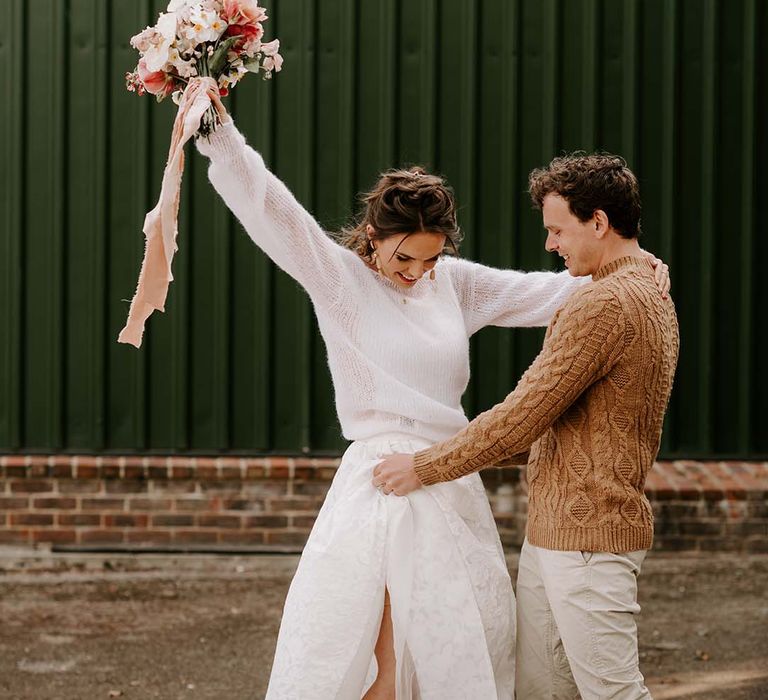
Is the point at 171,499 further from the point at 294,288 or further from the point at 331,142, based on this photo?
the point at 331,142

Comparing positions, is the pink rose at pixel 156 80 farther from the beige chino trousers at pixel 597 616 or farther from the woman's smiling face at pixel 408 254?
the beige chino trousers at pixel 597 616

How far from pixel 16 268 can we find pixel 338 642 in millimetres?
4271

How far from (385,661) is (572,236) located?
119cm

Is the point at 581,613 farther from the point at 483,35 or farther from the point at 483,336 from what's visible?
the point at 483,35

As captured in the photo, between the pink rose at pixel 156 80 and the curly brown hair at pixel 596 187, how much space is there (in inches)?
38.1

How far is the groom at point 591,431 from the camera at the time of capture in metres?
3.14

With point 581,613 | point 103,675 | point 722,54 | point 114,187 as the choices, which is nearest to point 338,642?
point 581,613

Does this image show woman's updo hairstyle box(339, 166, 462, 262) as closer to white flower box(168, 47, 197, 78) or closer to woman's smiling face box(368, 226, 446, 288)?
woman's smiling face box(368, 226, 446, 288)

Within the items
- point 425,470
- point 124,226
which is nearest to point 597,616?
point 425,470

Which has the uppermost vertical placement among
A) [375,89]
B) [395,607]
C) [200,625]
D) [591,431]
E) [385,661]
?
[375,89]

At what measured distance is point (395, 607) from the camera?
3.35 metres

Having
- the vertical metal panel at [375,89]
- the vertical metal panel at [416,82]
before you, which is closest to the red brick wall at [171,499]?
the vertical metal panel at [375,89]

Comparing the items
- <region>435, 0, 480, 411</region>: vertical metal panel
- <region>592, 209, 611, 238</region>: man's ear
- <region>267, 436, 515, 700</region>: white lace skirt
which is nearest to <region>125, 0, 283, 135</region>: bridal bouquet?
<region>592, 209, 611, 238</region>: man's ear

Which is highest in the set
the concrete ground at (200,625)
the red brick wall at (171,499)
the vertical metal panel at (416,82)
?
the vertical metal panel at (416,82)
